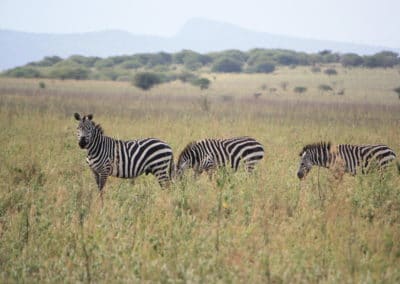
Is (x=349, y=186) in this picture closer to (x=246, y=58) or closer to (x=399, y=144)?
(x=399, y=144)

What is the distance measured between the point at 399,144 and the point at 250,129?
155 inches

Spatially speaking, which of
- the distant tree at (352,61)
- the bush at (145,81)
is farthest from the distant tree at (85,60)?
the bush at (145,81)

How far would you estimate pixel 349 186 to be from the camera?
7641mm

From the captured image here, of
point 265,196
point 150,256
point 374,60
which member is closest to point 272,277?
point 150,256

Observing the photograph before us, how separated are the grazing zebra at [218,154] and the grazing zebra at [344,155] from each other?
2.58 ft

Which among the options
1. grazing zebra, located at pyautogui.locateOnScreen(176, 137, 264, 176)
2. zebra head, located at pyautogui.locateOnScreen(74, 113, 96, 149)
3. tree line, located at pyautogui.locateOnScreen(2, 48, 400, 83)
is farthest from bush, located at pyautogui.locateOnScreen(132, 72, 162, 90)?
zebra head, located at pyautogui.locateOnScreen(74, 113, 96, 149)

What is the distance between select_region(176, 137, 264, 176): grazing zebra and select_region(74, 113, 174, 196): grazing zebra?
1.05ft

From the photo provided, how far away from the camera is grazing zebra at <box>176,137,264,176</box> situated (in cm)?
853

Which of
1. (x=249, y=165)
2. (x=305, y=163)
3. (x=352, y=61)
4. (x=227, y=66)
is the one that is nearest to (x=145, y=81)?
(x=227, y=66)

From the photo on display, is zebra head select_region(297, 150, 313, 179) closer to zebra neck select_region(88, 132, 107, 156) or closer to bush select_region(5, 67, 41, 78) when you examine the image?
zebra neck select_region(88, 132, 107, 156)

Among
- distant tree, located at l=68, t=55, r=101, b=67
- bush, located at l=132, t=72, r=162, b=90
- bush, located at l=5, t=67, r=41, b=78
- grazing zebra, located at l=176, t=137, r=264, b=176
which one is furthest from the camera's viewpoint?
distant tree, located at l=68, t=55, r=101, b=67

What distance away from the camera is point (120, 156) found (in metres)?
7.93

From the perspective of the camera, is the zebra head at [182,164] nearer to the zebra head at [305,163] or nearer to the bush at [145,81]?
the zebra head at [305,163]

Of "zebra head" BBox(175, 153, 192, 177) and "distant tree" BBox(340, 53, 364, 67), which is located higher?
"distant tree" BBox(340, 53, 364, 67)
